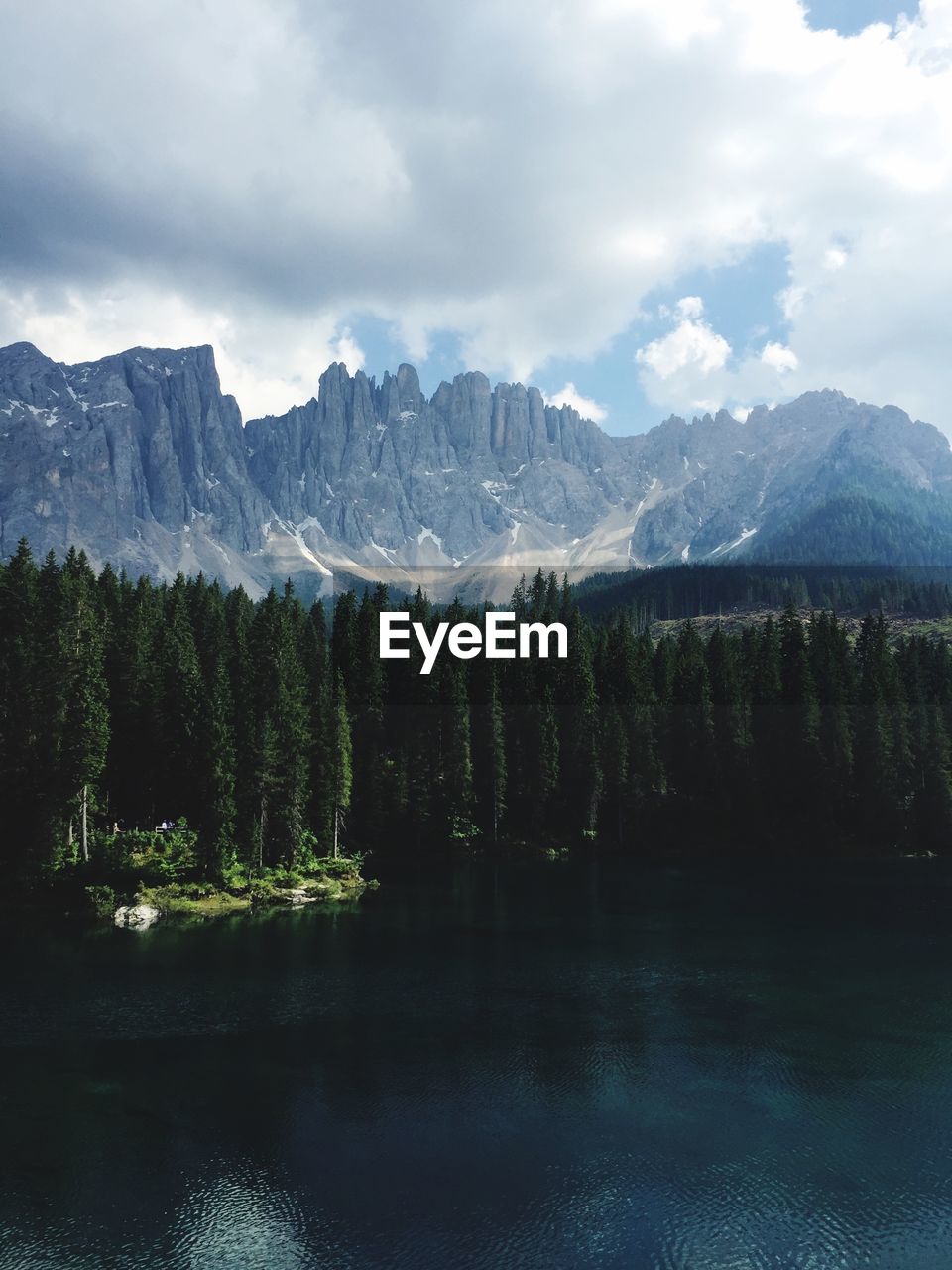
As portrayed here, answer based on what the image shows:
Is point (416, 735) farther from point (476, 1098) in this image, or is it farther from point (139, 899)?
point (476, 1098)

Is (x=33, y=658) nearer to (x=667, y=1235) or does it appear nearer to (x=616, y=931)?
(x=616, y=931)

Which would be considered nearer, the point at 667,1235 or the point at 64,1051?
the point at 667,1235

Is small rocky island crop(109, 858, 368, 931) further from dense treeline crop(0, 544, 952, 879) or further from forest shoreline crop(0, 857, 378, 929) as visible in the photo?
dense treeline crop(0, 544, 952, 879)

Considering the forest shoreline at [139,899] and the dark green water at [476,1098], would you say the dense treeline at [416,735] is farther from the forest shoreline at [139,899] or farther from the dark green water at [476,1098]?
the dark green water at [476,1098]

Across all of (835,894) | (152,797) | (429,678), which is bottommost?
(835,894)

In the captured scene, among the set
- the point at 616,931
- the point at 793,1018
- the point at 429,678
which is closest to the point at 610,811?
the point at 429,678

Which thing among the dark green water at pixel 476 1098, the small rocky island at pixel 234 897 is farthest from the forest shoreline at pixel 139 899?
the dark green water at pixel 476 1098
